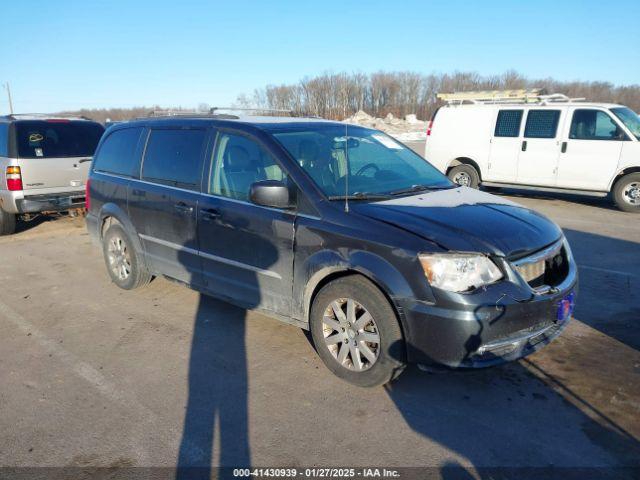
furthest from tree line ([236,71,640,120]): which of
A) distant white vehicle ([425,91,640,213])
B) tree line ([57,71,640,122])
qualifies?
distant white vehicle ([425,91,640,213])

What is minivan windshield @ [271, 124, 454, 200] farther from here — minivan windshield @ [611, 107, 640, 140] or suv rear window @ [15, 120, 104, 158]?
minivan windshield @ [611, 107, 640, 140]

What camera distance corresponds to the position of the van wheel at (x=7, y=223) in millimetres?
8336

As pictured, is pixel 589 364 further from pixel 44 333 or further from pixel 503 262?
pixel 44 333

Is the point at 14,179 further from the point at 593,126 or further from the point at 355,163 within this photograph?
the point at 593,126

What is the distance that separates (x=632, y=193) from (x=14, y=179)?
11.1 m

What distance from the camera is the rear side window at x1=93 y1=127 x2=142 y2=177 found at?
5.37m

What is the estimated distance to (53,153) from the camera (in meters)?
8.29

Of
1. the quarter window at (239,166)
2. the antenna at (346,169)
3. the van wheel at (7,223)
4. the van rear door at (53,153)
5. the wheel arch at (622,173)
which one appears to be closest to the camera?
the antenna at (346,169)

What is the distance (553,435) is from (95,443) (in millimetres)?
2756

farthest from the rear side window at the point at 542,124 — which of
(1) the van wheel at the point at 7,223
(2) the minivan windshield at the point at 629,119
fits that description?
(1) the van wheel at the point at 7,223

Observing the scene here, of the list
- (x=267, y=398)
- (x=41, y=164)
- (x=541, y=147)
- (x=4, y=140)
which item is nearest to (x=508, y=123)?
(x=541, y=147)

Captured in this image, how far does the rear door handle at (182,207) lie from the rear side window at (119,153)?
1029 mm

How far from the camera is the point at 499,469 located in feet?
8.87

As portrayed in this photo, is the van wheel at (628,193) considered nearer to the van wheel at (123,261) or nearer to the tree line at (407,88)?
the van wheel at (123,261)
